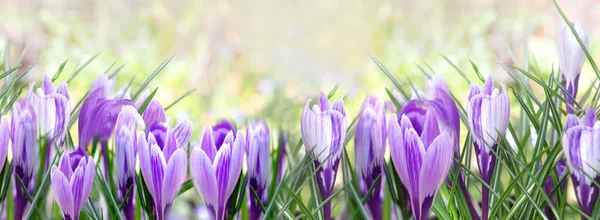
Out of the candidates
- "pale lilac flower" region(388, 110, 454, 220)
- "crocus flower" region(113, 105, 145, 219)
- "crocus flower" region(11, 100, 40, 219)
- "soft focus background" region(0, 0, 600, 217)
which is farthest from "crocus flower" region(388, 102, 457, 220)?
"soft focus background" region(0, 0, 600, 217)

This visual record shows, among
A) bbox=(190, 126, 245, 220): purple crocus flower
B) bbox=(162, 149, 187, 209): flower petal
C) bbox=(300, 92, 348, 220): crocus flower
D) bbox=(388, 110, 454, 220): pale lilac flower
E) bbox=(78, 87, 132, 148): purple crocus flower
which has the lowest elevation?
bbox=(388, 110, 454, 220): pale lilac flower

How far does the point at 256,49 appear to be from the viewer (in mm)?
3881

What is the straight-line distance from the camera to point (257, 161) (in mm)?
556

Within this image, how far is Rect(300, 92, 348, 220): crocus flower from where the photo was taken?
0.54 m

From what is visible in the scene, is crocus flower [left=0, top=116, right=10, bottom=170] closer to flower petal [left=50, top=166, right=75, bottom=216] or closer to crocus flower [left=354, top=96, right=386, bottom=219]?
flower petal [left=50, top=166, right=75, bottom=216]

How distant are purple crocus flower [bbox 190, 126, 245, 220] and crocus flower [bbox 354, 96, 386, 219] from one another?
0.32 feet

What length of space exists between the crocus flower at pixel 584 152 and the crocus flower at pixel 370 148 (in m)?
0.14

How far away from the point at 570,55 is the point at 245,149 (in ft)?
1.05

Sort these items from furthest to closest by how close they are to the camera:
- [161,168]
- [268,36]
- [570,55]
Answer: [268,36], [570,55], [161,168]

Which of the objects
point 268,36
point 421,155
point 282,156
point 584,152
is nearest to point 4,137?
point 282,156

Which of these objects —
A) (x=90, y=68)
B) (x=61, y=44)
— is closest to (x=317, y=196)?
(x=90, y=68)

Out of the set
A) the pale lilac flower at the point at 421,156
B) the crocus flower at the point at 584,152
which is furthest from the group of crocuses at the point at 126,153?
the crocus flower at the point at 584,152

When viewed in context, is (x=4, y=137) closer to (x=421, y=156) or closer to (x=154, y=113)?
(x=154, y=113)

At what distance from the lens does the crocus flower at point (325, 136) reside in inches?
21.2
